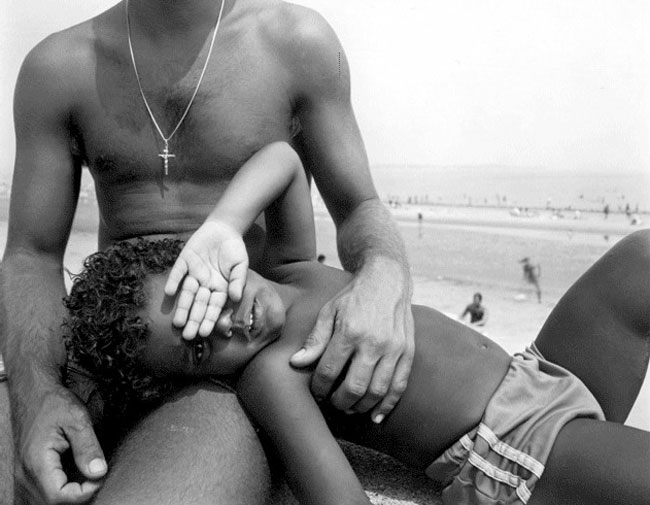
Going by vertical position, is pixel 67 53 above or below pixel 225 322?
above

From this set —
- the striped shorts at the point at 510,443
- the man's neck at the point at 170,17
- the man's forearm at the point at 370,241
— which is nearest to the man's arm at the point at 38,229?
the man's neck at the point at 170,17

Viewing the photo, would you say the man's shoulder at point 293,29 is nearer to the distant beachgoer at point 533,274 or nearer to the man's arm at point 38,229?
the man's arm at point 38,229

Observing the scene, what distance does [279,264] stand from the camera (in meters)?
1.91

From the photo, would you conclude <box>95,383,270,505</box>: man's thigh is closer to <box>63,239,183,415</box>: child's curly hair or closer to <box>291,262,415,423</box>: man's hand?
<box>63,239,183,415</box>: child's curly hair

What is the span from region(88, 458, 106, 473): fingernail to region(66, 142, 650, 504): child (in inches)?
6.5

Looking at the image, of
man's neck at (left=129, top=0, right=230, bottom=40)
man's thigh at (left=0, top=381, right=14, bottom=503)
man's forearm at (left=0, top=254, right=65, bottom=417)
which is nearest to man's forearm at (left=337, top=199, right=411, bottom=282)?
man's neck at (left=129, top=0, right=230, bottom=40)

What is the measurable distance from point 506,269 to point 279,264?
9.72 metres

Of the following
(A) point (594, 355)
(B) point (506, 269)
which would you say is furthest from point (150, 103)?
(B) point (506, 269)

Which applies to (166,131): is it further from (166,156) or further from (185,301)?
(185,301)

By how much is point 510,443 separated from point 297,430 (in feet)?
1.55


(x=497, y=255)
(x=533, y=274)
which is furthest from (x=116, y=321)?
(x=497, y=255)

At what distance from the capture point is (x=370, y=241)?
1.86 meters

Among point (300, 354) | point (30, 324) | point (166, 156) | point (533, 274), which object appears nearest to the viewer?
point (300, 354)

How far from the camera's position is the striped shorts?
1504 mm
